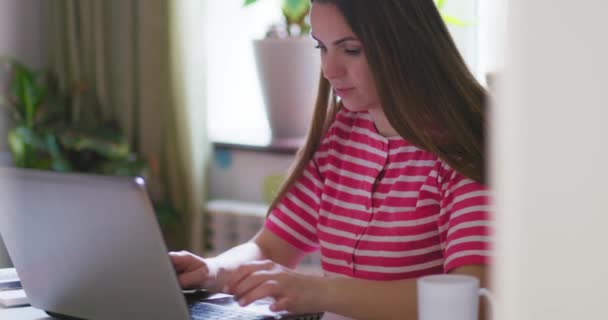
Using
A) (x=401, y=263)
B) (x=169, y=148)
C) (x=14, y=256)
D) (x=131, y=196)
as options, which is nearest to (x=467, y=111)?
(x=401, y=263)

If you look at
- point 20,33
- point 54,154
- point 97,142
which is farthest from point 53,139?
point 20,33

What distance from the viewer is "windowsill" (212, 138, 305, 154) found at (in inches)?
124

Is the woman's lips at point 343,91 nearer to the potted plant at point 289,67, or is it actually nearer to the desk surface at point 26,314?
the desk surface at point 26,314

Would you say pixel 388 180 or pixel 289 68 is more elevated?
pixel 289 68

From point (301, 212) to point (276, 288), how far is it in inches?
19.5

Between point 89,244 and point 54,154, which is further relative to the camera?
point 54,154

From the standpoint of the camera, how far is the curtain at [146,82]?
3.38 metres

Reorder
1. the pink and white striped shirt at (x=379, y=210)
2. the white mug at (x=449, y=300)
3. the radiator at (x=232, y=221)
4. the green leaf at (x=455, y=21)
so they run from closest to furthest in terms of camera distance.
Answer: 1. the white mug at (x=449, y=300)
2. the pink and white striped shirt at (x=379, y=210)
3. the green leaf at (x=455, y=21)
4. the radiator at (x=232, y=221)

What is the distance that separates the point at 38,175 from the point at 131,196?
0.52 ft

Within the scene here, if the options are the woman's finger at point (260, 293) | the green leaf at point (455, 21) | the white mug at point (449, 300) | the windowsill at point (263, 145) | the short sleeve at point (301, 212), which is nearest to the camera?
the white mug at point (449, 300)

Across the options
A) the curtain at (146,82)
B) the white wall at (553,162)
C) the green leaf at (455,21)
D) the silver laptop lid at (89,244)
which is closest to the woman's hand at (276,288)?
the silver laptop lid at (89,244)

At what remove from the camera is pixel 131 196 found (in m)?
1.02

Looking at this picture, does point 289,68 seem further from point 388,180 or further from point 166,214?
point 388,180

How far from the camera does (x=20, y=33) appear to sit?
3613 millimetres
